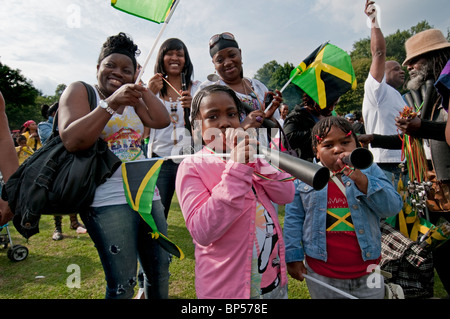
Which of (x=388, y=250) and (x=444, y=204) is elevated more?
(x=444, y=204)

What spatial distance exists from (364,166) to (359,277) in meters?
1.08

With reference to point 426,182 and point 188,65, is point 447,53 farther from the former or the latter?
point 188,65

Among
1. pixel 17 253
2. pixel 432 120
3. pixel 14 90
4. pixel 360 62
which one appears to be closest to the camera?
pixel 432 120

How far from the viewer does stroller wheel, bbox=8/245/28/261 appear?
12.7ft

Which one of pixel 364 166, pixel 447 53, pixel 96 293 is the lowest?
pixel 96 293

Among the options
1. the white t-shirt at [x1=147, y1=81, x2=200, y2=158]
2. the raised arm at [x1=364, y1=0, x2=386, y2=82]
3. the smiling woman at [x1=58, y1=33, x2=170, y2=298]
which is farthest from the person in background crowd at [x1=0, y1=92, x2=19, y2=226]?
the raised arm at [x1=364, y1=0, x2=386, y2=82]

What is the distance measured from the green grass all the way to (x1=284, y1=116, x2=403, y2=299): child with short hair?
994mm

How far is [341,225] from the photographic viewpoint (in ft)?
6.10

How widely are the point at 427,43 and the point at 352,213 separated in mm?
1931

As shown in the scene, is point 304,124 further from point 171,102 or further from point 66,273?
point 66,273

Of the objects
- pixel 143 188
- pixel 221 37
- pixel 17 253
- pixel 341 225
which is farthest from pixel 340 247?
pixel 17 253
